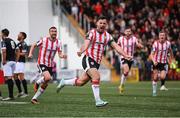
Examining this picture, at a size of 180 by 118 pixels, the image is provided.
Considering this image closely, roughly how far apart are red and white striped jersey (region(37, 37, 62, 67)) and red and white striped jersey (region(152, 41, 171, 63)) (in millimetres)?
6252

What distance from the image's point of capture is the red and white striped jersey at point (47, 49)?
16734mm

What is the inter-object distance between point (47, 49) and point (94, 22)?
78.6ft

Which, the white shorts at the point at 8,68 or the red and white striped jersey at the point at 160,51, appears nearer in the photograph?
the white shorts at the point at 8,68

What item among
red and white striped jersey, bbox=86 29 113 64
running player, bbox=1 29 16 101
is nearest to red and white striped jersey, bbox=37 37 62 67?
red and white striped jersey, bbox=86 29 113 64

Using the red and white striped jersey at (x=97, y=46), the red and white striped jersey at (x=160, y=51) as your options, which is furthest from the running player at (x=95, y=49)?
the red and white striped jersey at (x=160, y=51)

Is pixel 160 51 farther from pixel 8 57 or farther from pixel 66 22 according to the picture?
pixel 66 22

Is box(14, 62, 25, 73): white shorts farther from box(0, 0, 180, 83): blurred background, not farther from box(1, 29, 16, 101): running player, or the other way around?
box(0, 0, 180, 83): blurred background

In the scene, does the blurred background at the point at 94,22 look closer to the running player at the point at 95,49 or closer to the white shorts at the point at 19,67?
the white shorts at the point at 19,67

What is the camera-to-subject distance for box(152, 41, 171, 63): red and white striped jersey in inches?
869

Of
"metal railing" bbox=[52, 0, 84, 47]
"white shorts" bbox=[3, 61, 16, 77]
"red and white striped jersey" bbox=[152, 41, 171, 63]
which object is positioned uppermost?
"metal railing" bbox=[52, 0, 84, 47]

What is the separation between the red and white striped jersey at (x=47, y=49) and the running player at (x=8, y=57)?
2.13 m

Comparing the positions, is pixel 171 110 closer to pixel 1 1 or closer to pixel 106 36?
pixel 106 36

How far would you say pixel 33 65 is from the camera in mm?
39094

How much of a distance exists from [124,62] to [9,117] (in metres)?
10.8
